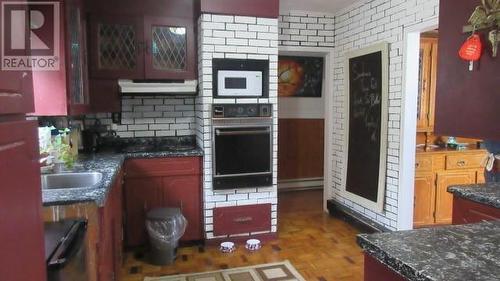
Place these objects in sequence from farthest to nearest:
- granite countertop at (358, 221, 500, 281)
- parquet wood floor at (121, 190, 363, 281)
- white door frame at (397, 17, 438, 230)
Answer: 1. white door frame at (397, 17, 438, 230)
2. parquet wood floor at (121, 190, 363, 281)
3. granite countertop at (358, 221, 500, 281)

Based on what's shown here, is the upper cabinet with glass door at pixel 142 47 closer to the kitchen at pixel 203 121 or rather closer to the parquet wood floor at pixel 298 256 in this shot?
the kitchen at pixel 203 121

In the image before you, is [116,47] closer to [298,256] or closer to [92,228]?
[92,228]

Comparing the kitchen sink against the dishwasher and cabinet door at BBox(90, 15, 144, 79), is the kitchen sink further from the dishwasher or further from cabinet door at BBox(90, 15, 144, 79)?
cabinet door at BBox(90, 15, 144, 79)

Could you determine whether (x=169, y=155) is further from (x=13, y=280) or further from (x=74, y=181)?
(x=13, y=280)

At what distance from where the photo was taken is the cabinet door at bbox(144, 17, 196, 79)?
320 cm

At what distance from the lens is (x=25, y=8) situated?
2.56 feet

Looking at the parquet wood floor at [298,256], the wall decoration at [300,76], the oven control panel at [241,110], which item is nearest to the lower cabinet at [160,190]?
the parquet wood floor at [298,256]

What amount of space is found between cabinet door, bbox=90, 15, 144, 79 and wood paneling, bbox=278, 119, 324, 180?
8.90 feet

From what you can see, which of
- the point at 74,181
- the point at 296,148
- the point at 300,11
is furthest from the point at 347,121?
the point at 74,181

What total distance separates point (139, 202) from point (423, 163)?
278cm

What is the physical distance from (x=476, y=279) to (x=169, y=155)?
2604mm

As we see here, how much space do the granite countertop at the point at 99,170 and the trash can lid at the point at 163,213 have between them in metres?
0.48

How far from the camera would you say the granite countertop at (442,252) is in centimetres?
90

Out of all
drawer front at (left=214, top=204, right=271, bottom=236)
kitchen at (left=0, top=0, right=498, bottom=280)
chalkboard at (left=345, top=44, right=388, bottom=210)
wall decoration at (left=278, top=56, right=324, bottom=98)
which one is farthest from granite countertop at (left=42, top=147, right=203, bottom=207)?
wall decoration at (left=278, top=56, right=324, bottom=98)
